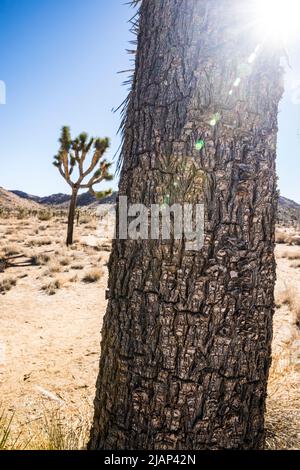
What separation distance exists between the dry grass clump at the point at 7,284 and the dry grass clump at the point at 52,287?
80 centimetres

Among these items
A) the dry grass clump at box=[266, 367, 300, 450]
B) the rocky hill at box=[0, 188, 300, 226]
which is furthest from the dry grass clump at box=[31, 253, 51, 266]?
the rocky hill at box=[0, 188, 300, 226]

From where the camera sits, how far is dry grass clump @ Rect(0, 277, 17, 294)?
8.48 metres

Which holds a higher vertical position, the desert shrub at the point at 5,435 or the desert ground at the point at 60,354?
the desert shrub at the point at 5,435

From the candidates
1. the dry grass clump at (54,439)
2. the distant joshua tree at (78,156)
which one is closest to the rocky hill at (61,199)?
the distant joshua tree at (78,156)

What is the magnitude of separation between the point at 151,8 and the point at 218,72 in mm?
466

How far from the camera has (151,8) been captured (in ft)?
5.28

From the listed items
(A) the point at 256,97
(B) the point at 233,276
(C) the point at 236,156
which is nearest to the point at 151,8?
(A) the point at 256,97

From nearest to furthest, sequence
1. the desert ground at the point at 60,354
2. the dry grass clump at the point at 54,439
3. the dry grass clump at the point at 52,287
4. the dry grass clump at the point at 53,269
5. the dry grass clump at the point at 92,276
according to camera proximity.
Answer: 1. the dry grass clump at the point at 54,439
2. the desert ground at the point at 60,354
3. the dry grass clump at the point at 52,287
4. the dry grass clump at the point at 92,276
5. the dry grass clump at the point at 53,269

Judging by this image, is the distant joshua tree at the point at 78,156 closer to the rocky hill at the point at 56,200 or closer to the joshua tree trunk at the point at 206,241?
the joshua tree trunk at the point at 206,241

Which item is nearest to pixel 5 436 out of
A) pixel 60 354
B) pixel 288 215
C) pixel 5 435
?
pixel 5 435

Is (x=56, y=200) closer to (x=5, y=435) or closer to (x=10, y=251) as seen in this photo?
(x=10, y=251)

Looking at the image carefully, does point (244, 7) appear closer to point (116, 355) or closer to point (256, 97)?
point (256, 97)

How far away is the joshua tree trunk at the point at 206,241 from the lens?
1.46 meters
